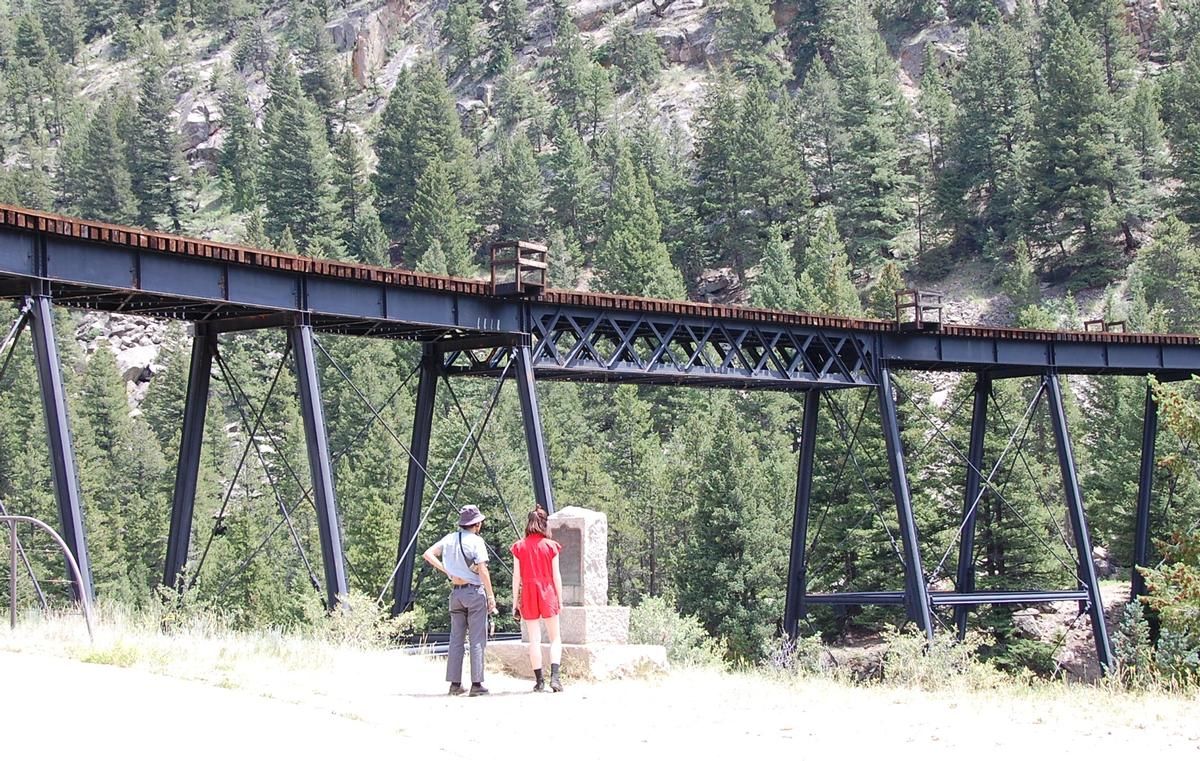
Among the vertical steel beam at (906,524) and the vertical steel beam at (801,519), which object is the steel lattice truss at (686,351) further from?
the vertical steel beam at (801,519)

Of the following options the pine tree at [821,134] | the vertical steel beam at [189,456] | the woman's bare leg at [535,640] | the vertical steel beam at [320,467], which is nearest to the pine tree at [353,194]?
the pine tree at [821,134]

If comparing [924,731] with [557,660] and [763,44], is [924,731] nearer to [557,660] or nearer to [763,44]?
[557,660]

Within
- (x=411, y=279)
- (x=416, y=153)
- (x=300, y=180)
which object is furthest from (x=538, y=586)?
(x=416, y=153)

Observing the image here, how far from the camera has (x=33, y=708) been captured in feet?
35.3

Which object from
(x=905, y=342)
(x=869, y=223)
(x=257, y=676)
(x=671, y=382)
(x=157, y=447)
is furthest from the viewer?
(x=869, y=223)

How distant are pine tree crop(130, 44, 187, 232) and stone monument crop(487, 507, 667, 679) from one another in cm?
8663

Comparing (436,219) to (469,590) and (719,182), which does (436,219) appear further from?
(469,590)

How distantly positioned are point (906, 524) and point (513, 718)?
23.1 m

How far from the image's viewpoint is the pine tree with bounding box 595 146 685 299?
77.4m

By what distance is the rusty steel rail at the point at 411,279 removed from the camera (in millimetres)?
21016

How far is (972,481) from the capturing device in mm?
38344

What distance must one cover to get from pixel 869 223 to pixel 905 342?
4883cm

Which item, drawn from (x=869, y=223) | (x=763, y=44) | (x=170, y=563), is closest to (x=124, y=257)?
(x=170, y=563)

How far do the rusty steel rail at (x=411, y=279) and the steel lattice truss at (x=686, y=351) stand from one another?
0.27 m
